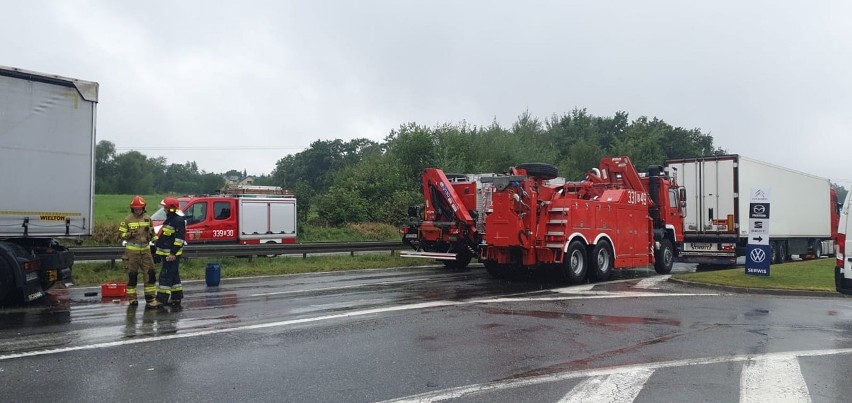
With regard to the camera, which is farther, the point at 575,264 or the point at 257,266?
the point at 257,266

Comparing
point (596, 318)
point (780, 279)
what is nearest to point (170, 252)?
point (596, 318)

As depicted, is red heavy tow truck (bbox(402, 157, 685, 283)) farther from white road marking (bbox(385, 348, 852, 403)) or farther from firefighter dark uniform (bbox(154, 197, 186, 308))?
white road marking (bbox(385, 348, 852, 403))

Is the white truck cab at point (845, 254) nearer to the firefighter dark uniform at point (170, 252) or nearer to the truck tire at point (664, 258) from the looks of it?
the truck tire at point (664, 258)

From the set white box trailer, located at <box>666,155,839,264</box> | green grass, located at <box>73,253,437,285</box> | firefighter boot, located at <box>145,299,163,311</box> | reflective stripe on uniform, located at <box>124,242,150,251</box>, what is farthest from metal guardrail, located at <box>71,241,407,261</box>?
white box trailer, located at <box>666,155,839,264</box>

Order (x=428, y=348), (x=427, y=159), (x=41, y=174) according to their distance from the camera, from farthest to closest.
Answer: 1. (x=427, y=159)
2. (x=41, y=174)
3. (x=428, y=348)

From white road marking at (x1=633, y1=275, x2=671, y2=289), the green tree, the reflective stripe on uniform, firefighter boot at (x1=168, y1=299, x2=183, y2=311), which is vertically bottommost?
white road marking at (x1=633, y1=275, x2=671, y2=289)

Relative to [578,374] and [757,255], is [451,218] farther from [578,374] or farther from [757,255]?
[578,374]

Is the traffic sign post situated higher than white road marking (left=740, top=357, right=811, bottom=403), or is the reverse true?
the traffic sign post

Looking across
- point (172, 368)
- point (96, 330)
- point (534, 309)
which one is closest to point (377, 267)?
point (534, 309)

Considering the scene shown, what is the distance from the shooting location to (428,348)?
7.27 meters

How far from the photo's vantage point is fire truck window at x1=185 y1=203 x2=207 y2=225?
2080cm

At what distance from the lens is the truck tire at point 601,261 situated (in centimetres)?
1538

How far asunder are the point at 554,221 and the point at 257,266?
8782 mm

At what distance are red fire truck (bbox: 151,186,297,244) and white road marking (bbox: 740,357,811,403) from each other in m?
17.1
